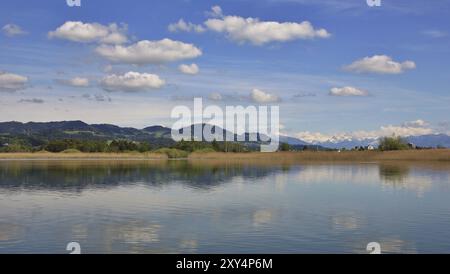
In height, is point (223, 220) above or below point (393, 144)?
below

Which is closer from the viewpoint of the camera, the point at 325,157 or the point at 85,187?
the point at 85,187

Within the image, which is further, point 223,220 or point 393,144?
point 393,144

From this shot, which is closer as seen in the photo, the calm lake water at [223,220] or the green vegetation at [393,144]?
the calm lake water at [223,220]

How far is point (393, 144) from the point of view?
191 m

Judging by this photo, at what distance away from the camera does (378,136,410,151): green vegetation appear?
189925 millimetres

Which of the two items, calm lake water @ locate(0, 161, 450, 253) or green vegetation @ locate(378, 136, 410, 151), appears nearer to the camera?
calm lake water @ locate(0, 161, 450, 253)

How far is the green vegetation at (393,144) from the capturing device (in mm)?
189925

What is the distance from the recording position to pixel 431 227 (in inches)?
1324

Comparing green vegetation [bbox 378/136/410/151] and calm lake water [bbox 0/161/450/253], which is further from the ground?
green vegetation [bbox 378/136/410/151]

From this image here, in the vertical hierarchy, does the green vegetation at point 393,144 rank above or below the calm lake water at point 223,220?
above

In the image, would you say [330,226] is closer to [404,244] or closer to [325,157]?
[404,244]

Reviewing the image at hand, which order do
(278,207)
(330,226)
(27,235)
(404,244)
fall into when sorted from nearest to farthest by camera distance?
(404,244), (27,235), (330,226), (278,207)
